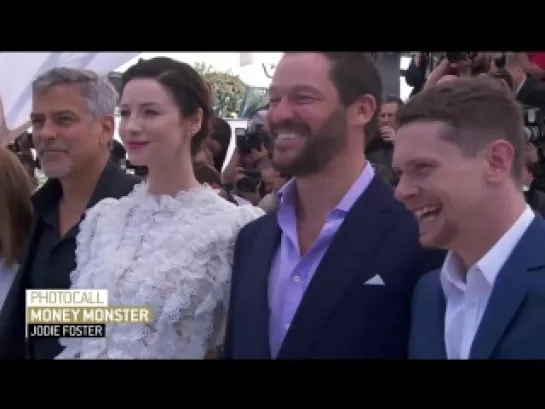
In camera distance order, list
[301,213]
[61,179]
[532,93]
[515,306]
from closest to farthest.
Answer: [515,306] → [301,213] → [532,93] → [61,179]

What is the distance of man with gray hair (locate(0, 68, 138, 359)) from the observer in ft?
6.33

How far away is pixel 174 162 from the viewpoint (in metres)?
1.83

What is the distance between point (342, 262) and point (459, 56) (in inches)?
23.4

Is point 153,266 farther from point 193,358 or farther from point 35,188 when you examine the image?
point 35,188

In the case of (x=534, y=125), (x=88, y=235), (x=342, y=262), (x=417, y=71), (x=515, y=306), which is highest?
(x=417, y=71)

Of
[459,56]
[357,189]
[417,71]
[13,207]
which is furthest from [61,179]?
[459,56]

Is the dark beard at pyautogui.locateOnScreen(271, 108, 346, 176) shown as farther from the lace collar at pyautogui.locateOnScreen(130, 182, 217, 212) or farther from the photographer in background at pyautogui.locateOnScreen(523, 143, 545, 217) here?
the photographer in background at pyautogui.locateOnScreen(523, 143, 545, 217)

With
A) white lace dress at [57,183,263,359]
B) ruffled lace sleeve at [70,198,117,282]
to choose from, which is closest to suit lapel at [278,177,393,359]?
white lace dress at [57,183,263,359]

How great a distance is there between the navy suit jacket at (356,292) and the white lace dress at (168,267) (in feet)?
0.31

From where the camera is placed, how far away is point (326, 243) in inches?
67.3

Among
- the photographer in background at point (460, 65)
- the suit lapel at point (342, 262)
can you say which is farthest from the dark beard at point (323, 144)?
the photographer in background at point (460, 65)

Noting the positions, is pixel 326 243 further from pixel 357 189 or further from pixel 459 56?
pixel 459 56
